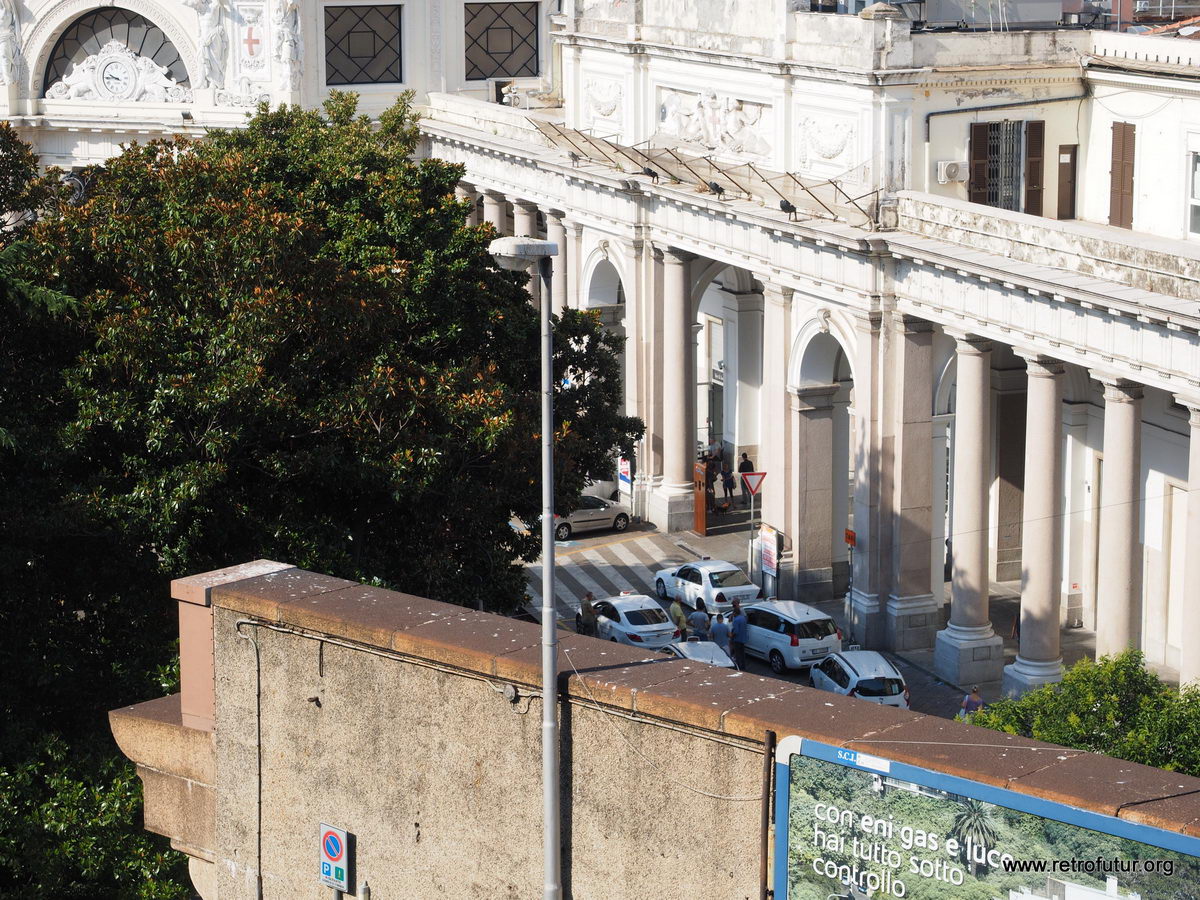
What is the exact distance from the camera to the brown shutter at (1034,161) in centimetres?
4466

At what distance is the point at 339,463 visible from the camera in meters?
29.7

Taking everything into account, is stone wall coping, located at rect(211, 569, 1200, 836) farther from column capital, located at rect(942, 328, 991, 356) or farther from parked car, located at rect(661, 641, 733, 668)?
column capital, located at rect(942, 328, 991, 356)

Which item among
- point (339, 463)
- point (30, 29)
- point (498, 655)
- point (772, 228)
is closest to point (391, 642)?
point (498, 655)

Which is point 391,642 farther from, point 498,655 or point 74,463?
point 74,463

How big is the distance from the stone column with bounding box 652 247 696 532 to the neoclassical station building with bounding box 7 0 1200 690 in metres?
0.08

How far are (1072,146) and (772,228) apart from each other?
7.14 m

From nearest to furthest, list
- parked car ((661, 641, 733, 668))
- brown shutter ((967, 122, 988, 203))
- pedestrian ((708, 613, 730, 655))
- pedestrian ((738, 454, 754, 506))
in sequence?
parked car ((661, 641, 733, 668)) → brown shutter ((967, 122, 988, 203)) → pedestrian ((708, 613, 730, 655)) → pedestrian ((738, 454, 754, 506))

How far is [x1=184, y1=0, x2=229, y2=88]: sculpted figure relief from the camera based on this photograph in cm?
7369

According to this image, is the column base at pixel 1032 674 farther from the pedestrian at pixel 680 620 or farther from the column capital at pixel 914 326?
the pedestrian at pixel 680 620

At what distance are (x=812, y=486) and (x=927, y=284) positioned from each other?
824cm

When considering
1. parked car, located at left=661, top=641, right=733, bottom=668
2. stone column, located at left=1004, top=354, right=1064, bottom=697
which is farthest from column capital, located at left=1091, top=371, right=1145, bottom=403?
parked car, located at left=661, top=641, right=733, bottom=668

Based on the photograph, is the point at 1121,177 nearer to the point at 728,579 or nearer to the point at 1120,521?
→ the point at 1120,521

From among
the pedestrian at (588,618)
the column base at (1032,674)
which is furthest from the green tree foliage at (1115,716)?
the pedestrian at (588,618)

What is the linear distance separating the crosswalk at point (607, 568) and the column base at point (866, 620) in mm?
6507
